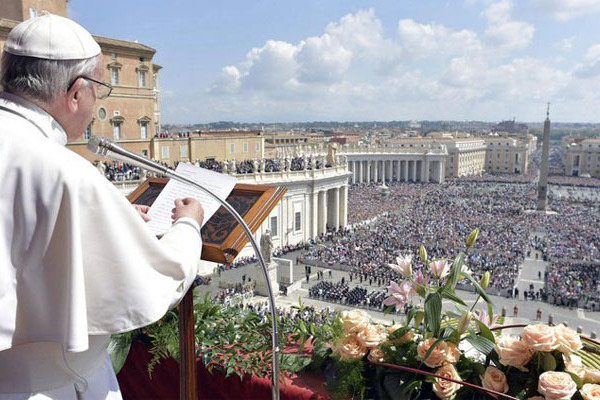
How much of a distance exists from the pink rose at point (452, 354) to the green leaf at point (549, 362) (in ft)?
1.68

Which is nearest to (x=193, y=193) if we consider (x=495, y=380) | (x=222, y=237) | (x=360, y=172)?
(x=222, y=237)

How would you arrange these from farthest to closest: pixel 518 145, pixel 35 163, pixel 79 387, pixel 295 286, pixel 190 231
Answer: pixel 518 145, pixel 295 286, pixel 190 231, pixel 79 387, pixel 35 163

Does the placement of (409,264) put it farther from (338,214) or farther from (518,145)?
(518,145)

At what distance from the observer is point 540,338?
2.84 m

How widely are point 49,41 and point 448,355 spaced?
2821 millimetres

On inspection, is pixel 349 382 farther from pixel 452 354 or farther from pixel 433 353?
pixel 452 354

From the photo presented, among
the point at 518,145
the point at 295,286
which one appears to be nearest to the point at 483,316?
the point at 295,286

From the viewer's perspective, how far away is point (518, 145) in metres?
137

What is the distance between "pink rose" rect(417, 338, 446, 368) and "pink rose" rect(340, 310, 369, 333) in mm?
442

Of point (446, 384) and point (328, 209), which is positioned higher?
point (446, 384)

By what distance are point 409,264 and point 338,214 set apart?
42608 mm

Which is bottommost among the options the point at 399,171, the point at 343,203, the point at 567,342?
the point at 399,171

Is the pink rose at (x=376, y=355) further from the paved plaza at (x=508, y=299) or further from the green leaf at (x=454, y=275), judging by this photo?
the paved plaza at (x=508, y=299)

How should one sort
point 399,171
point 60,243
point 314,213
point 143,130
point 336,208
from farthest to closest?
point 399,171 → point 336,208 → point 314,213 → point 143,130 → point 60,243
